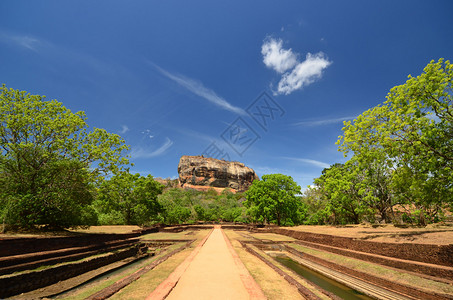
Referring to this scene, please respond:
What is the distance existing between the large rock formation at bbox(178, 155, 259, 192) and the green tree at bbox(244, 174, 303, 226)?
91.1 m

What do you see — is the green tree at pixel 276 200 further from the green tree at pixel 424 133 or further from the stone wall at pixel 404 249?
the green tree at pixel 424 133

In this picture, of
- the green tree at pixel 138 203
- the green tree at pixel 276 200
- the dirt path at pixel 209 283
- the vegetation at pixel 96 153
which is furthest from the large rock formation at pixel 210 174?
the dirt path at pixel 209 283

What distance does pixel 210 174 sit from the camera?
424 ft

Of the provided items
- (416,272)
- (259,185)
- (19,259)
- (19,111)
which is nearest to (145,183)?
(259,185)

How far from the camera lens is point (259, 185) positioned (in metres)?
33.2

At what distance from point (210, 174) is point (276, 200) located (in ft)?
329

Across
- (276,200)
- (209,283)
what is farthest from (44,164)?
(276,200)

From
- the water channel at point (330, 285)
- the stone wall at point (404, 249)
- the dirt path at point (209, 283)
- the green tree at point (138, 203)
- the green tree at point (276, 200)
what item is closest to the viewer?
the dirt path at point (209, 283)

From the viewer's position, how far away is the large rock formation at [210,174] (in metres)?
126

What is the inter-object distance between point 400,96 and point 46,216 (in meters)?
23.1

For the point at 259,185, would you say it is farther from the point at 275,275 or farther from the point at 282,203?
the point at 275,275

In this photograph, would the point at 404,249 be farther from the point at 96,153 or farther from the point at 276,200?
the point at 276,200

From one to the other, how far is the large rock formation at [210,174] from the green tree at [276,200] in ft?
299

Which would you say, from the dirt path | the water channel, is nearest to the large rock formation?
the water channel
